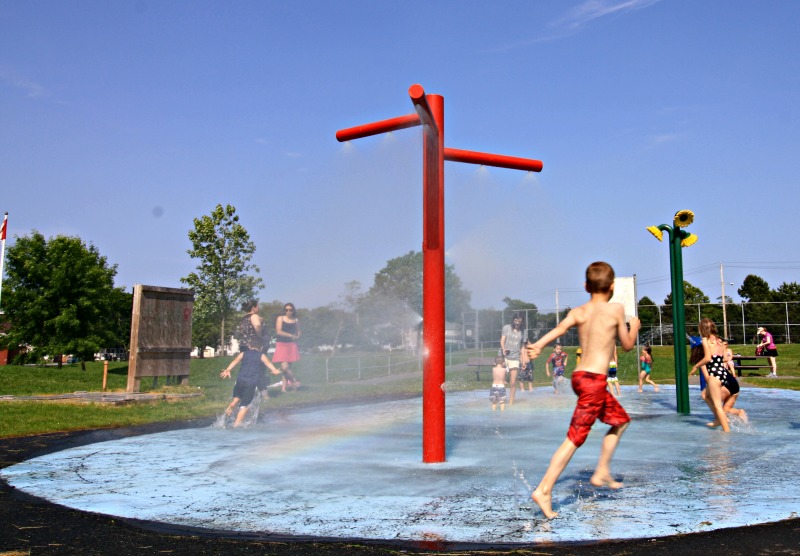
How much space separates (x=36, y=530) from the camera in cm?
449

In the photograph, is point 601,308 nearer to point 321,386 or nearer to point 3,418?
point 3,418

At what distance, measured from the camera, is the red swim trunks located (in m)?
4.87

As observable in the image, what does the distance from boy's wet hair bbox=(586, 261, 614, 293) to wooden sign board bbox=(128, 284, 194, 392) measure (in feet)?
45.1

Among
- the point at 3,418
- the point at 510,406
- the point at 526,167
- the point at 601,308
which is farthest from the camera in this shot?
the point at 510,406

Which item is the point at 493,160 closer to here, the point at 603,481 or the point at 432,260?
the point at 432,260

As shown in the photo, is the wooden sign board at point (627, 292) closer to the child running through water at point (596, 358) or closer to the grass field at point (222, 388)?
the grass field at point (222, 388)

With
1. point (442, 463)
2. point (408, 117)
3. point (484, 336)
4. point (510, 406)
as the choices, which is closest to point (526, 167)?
point (408, 117)

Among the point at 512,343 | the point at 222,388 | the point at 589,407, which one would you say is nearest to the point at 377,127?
the point at 589,407

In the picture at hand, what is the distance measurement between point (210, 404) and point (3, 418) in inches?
164

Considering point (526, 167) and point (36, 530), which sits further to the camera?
point (526, 167)

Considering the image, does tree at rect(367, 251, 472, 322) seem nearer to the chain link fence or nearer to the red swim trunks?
the red swim trunks

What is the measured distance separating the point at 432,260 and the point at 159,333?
12.6 meters

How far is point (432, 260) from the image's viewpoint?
6.93 m

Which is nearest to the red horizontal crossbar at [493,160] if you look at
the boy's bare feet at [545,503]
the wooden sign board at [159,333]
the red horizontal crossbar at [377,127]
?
the red horizontal crossbar at [377,127]
